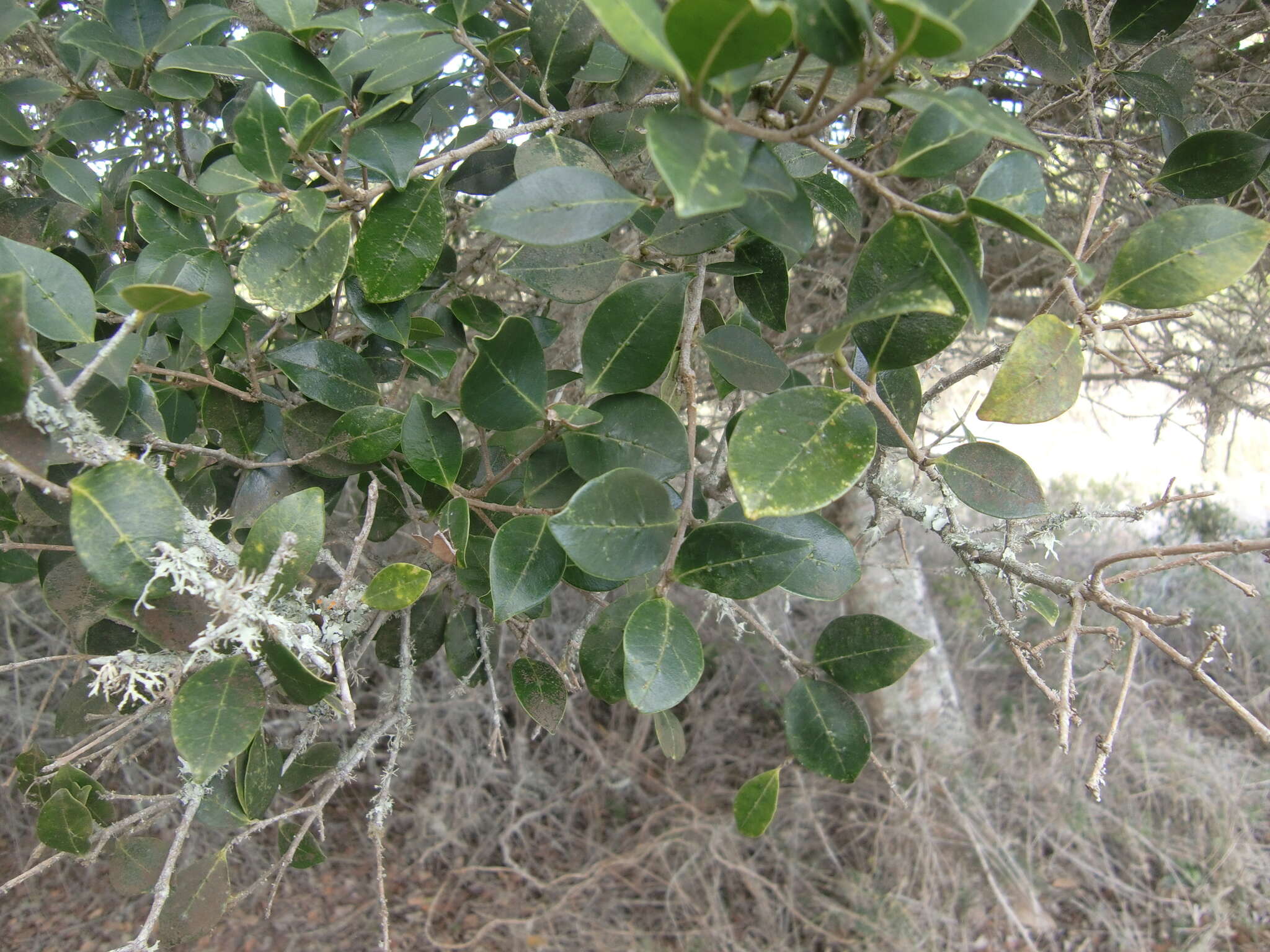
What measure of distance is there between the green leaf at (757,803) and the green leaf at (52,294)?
0.65 metres

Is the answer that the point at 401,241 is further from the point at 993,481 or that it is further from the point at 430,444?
the point at 993,481

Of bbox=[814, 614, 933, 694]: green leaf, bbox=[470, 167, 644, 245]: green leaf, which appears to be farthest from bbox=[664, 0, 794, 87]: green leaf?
bbox=[814, 614, 933, 694]: green leaf

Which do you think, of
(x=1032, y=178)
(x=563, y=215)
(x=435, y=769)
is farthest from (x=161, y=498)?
(x=435, y=769)

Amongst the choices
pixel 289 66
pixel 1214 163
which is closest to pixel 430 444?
pixel 289 66

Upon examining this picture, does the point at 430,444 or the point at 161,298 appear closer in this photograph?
the point at 161,298

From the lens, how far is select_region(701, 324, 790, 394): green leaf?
560mm

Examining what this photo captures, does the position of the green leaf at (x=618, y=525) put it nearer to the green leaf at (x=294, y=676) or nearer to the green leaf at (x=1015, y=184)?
the green leaf at (x=294, y=676)

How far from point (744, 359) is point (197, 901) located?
67cm

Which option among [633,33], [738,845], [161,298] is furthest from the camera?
[738,845]

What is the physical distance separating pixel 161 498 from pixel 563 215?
278 millimetres

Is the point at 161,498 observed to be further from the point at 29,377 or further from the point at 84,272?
the point at 84,272

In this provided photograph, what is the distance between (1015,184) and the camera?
45 centimetres

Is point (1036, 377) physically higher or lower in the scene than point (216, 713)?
higher

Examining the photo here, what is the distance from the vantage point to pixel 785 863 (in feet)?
6.61
